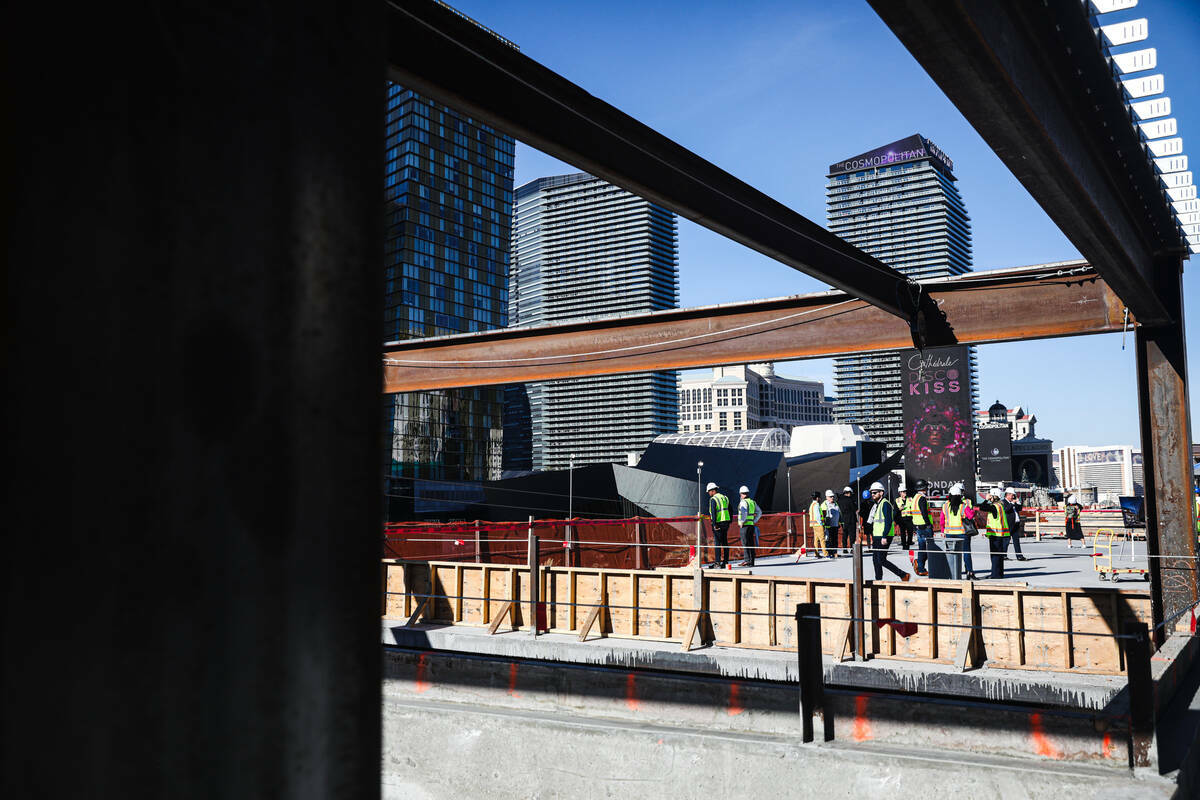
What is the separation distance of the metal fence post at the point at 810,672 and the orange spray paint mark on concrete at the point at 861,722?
349mm

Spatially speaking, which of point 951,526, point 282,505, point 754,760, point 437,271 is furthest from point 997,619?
point 437,271

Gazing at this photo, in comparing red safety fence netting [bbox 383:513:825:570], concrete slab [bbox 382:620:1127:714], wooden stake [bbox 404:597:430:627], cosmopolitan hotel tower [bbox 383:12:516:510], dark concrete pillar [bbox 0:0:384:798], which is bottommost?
concrete slab [bbox 382:620:1127:714]

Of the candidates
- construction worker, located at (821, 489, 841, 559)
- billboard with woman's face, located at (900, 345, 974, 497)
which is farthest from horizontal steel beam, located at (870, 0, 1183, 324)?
construction worker, located at (821, 489, 841, 559)

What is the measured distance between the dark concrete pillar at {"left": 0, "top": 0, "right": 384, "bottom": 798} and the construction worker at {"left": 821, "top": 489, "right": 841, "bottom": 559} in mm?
22083

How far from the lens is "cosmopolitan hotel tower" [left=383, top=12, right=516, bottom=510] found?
134250 millimetres

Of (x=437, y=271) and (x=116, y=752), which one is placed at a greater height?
(x=437, y=271)

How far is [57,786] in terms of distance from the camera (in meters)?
1.40

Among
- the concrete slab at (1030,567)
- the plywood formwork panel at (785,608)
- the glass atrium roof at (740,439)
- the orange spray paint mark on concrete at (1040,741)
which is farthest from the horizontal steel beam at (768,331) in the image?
the glass atrium roof at (740,439)

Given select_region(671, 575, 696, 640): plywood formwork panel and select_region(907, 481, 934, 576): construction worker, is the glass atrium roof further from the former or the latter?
select_region(671, 575, 696, 640): plywood formwork panel

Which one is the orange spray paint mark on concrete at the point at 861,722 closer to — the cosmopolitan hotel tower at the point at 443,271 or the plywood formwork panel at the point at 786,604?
the plywood formwork panel at the point at 786,604

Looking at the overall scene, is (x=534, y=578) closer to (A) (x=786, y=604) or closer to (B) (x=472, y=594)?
(B) (x=472, y=594)

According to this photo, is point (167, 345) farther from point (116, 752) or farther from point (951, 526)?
point (951, 526)

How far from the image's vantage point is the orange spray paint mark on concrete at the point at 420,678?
1375 cm

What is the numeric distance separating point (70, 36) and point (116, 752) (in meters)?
1.20
